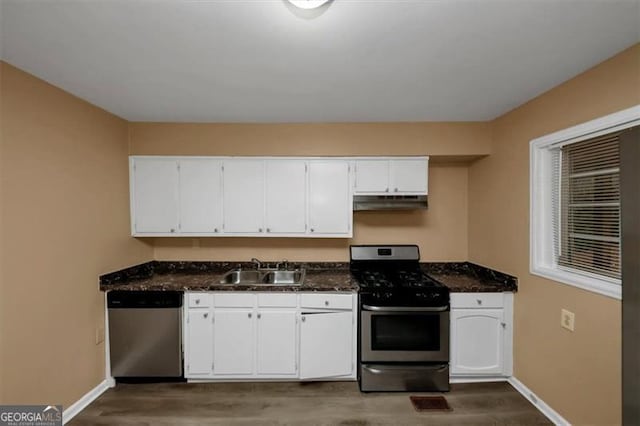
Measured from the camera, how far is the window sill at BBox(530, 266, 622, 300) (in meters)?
1.67

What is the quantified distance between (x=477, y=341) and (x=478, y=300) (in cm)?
37

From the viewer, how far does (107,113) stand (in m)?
2.58

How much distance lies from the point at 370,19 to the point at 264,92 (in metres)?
1.05

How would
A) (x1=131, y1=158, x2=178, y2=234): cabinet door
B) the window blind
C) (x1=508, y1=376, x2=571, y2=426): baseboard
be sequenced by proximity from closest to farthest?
the window blind, (x1=508, y1=376, x2=571, y2=426): baseboard, (x1=131, y1=158, x2=178, y2=234): cabinet door

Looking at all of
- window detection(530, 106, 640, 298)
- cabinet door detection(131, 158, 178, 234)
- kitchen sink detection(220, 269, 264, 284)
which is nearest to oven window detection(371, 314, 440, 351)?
window detection(530, 106, 640, 298)

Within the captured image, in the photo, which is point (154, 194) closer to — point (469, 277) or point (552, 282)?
point (469, 277)

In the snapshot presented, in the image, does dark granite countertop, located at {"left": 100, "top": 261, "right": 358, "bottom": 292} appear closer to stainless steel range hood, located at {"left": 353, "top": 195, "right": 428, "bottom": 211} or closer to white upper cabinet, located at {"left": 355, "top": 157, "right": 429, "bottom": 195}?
stainless steel range hood, located at {"left": 353, "top": 195, "right": 428, "bottom": 211}

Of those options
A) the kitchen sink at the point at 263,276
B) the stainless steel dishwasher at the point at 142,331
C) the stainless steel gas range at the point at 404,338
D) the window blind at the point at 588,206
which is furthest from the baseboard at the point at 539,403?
the stainless steel dishwasher at the point at 142,331

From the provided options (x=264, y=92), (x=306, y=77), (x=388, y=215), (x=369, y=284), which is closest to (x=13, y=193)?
(x=264, y=92)

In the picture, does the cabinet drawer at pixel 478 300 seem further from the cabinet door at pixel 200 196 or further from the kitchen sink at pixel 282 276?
the cabinet door at pixel 200 196

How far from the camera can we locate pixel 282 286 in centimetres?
255

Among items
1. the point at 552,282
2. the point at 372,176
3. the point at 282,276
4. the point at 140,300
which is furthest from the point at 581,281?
the point at 140,300

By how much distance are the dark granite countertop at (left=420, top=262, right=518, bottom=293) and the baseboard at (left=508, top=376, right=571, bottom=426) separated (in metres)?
0.81

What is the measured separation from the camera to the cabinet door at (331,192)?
9.48 feet
